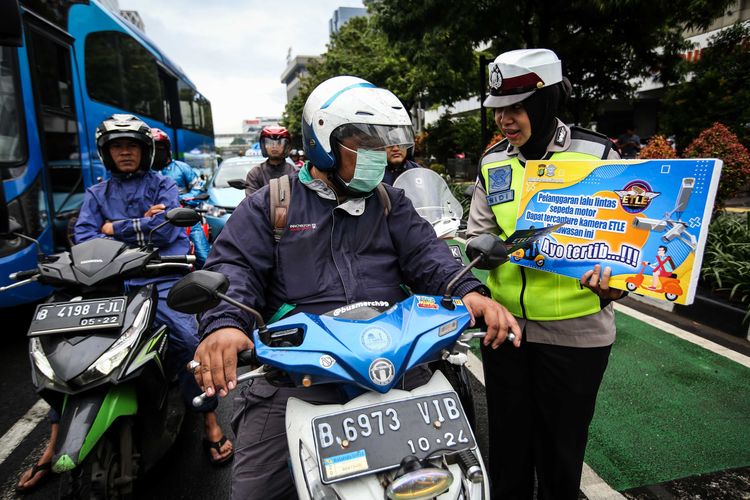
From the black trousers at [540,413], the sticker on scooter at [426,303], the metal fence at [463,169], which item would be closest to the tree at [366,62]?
the metal fence at [463,169]

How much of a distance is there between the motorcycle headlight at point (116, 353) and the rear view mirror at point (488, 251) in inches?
66.2

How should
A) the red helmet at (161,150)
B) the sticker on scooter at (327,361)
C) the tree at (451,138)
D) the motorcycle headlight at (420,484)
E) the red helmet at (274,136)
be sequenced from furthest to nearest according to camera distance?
the tree at (451,138) → the red helmet at (274,136) → the red helmet at (161,150) → the sticker on scooter at (327,361) → the motorcycle headlight at (420,484)

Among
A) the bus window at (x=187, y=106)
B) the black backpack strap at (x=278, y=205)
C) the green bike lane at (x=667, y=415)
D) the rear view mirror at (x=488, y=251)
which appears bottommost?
the green bike lane at (x=667, y=415)

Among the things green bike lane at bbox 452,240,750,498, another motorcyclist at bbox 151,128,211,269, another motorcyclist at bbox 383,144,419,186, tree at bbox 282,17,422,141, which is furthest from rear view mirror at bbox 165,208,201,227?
→ tree at bbox 282,17,422,141

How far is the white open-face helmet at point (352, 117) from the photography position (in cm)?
171

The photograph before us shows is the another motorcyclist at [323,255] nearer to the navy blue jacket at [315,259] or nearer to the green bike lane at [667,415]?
the navy blue jacket at [315,259]

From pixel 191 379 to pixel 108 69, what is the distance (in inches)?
247

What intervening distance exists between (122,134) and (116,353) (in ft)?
5.42

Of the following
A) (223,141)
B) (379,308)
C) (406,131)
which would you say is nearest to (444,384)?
(379,308)

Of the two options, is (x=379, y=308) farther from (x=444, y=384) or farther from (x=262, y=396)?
(x=262, y=396)

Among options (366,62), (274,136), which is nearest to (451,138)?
(366,62)

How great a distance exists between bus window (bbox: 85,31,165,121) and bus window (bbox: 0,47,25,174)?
5.89 feet

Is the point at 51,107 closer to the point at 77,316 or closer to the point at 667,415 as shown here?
the point at 77,316

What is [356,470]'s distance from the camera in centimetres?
124
